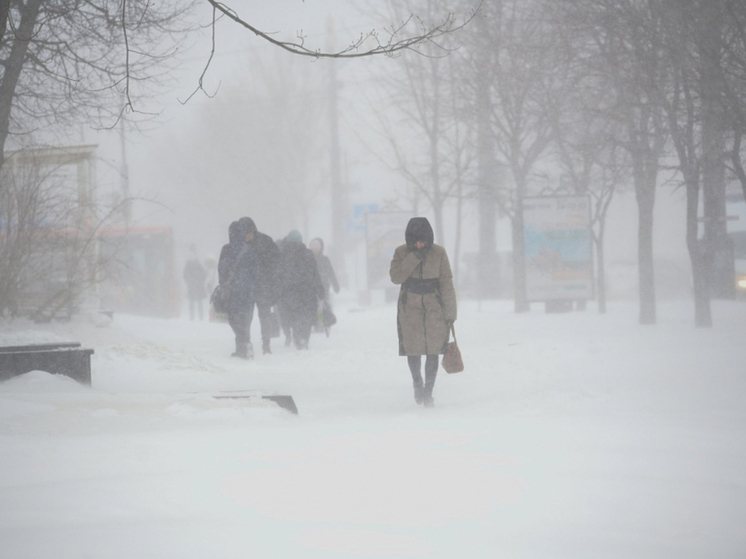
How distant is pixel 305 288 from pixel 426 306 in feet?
19.7

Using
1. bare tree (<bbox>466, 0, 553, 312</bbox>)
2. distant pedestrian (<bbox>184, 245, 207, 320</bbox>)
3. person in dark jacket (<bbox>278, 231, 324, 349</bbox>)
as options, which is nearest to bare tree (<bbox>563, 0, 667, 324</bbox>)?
bare tree (<bbox>466, 0, 553, 312</bbox>)

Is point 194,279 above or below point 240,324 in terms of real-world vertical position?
above

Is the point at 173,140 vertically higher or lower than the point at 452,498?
higher

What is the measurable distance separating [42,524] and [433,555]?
1745mm

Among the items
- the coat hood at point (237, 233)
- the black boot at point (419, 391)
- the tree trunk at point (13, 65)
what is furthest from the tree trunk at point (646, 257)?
the tree trunk at point (13, 65)

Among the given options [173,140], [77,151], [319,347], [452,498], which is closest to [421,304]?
[452,498]

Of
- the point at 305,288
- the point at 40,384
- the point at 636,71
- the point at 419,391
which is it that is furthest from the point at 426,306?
the point at 636,71

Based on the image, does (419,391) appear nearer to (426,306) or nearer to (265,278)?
(426,306)

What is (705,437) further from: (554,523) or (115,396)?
(115,396)

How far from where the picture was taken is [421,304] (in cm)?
798

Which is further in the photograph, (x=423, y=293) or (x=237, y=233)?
(x=237, y=233)

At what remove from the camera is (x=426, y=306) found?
7.97 meters

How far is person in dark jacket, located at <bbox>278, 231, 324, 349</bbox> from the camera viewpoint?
1375 cm

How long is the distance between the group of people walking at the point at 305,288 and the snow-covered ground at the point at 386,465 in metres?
0.66
